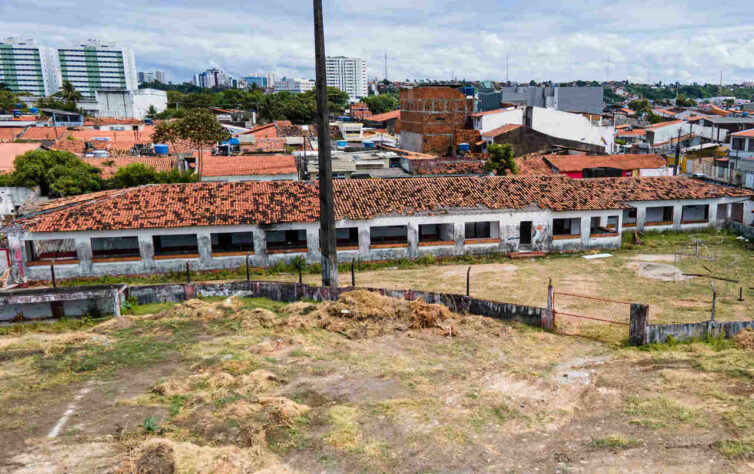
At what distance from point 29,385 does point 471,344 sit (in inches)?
407

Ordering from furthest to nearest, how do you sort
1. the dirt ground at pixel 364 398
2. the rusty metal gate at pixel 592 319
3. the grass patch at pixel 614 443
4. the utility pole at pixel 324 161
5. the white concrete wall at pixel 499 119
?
the white concrete wall at pixel 499 119
the utility pole at pixel 324 161
the rusty metal gate at pixel 592 319
the grass patch at pixel 614 443
the dirt ground at pixel 364 398

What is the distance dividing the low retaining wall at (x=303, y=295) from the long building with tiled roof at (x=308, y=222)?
5349mm

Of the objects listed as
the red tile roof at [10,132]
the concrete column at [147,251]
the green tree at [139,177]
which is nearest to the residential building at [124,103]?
the red tile roof at [10,132]

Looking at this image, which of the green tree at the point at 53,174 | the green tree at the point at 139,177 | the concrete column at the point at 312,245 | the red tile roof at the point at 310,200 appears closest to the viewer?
the red tile roof at the point at 310,200

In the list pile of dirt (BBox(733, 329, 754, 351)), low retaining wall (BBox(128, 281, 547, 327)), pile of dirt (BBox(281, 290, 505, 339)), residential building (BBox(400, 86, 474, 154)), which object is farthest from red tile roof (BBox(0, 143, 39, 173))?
pile of dirt (BBox(733, 329, 754, 351))

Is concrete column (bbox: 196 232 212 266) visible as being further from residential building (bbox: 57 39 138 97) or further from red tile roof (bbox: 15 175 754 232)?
residential building (bbox: 57 39 138 97)

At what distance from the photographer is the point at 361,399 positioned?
11.7m

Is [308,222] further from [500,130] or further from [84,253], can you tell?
[500,130]

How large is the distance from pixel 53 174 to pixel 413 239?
21255 mm

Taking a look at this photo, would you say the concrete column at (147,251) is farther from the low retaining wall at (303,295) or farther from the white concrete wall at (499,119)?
the white concrete wall at (499,119)

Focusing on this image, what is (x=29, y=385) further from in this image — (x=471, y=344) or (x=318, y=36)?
(x=318, y=36)

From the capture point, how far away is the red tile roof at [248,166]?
1369 inches

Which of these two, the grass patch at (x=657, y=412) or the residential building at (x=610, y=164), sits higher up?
the residential building at (x=610, y=164)

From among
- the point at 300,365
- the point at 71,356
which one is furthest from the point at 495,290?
the point at 71,356
